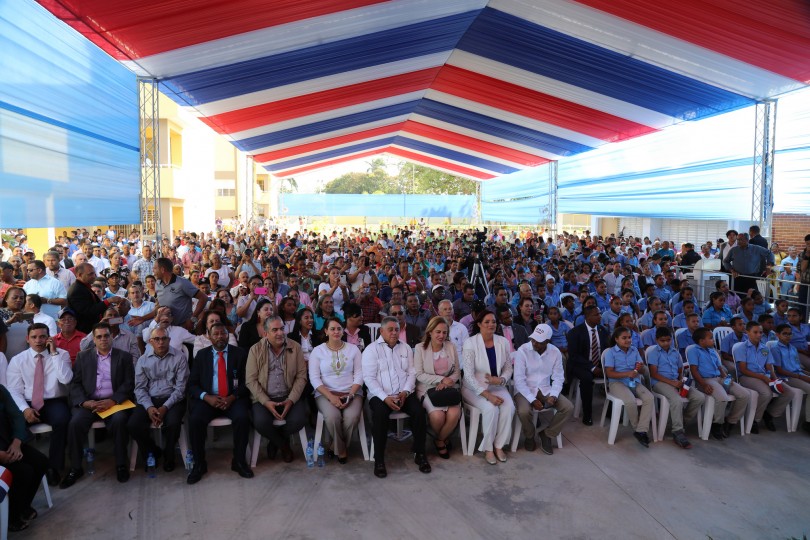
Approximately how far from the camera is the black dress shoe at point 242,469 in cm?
414

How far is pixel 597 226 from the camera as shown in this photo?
65.8ft

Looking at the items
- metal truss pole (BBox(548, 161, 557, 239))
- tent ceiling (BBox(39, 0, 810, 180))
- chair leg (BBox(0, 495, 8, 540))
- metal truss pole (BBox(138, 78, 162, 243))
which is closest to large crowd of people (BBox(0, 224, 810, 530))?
chair leg (BBox(0, 495, 8, 540))

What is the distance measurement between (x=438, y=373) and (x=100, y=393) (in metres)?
2.47

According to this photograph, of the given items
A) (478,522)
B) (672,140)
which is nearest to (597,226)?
(672,140)

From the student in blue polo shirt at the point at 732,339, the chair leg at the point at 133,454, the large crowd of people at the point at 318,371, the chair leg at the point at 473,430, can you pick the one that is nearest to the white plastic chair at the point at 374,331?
the large crowd of people at the point at 318,371

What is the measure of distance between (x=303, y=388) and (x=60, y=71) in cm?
480

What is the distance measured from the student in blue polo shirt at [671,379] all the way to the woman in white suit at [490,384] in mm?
1320

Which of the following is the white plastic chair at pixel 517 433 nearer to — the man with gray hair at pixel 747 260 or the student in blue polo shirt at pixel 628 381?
the student in blue polo shirt at pixel 628 381

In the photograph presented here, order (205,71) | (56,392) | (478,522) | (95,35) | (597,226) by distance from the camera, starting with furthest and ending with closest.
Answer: (597,226), (205,71), (95,35), (56,392), (478,522)

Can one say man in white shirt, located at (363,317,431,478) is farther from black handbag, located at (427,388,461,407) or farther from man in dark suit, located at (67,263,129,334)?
man in dark suit, located at (67,263,129,334)

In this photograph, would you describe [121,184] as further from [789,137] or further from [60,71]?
[789,137]

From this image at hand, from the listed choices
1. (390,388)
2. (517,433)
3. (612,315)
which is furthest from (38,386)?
(612,315)

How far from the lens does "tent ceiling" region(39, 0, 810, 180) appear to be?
634cm

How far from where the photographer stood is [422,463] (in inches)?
169
